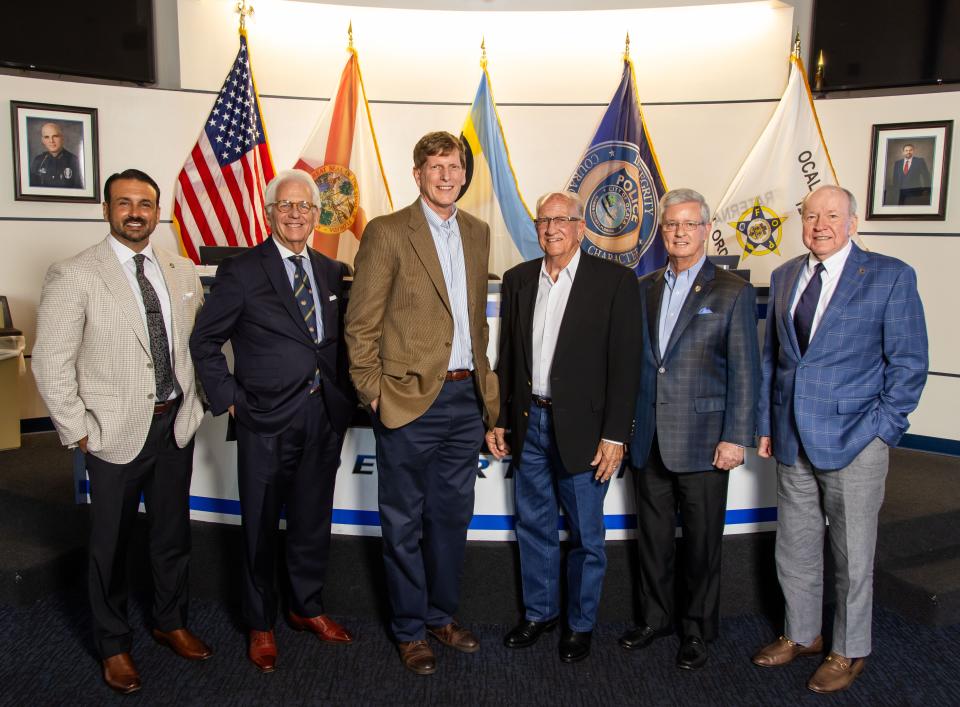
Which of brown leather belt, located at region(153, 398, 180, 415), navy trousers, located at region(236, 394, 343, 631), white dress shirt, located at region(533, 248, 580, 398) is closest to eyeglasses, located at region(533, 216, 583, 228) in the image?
white dress shirt, located at region(533, 248, 580, 398)

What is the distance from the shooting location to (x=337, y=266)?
268 centimetres

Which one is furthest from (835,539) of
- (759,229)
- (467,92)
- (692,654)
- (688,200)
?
(467,92)

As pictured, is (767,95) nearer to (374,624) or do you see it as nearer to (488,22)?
(488,22)

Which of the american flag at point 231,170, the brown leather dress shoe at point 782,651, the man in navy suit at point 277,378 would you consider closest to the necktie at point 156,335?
the man in navy suit at point 277,378

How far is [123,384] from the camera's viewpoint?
2.37 metres

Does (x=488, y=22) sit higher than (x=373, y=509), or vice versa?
(x=488, y=22)

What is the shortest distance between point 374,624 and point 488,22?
14.6 ft

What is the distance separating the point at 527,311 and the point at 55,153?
13.9 ft

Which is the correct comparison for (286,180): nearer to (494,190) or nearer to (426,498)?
(426,498)

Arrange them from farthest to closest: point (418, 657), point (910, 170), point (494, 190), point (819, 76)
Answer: point (494, 190)
point (819, 76)
point (910, 170)
point (418, 657)

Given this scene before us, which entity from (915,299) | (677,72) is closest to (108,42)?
(677,72)

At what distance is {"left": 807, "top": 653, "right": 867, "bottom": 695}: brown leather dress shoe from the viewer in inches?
96.7

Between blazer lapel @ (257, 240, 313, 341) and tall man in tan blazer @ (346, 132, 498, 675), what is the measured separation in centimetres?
19

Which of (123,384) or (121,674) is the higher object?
(123,384)
